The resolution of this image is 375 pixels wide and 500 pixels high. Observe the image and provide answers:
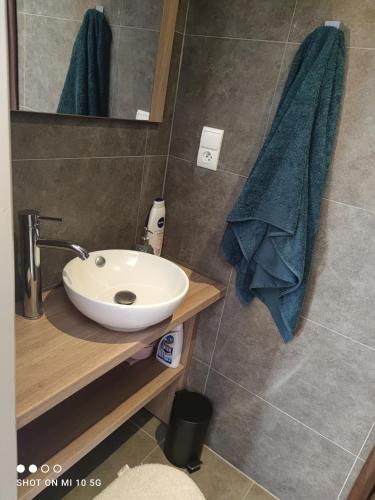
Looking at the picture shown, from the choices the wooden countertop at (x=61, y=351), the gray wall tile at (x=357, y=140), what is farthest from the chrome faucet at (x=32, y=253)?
the gray wall tile at (x=357, y=140)

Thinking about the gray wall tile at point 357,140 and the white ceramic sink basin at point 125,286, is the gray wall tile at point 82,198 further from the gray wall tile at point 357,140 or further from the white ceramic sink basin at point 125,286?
the gray wall tile at point 357,140

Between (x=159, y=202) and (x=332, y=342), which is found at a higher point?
(x=159, y=202)

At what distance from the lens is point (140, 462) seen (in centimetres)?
154

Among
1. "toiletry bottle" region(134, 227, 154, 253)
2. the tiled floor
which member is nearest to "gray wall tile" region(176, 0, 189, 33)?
"toiletry bottle" region(134, 227, 154, 253)

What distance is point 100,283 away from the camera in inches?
48.0

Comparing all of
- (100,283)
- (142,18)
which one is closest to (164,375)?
(100,283)

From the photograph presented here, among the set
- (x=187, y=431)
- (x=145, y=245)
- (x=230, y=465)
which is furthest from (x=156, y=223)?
(x=230, y=465)

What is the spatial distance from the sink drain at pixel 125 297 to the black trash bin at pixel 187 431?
642 mm

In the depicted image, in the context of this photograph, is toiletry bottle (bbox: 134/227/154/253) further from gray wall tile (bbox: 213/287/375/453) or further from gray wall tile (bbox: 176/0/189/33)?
gray wall tile (bbox: 176/0/189/33)

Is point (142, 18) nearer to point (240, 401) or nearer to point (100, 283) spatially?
point (100, 283)

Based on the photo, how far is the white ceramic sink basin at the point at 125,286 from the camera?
966 millimetres

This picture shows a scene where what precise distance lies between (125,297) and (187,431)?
0.70 m

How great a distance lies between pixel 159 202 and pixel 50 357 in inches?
29.0

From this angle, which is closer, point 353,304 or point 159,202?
point 353,304
